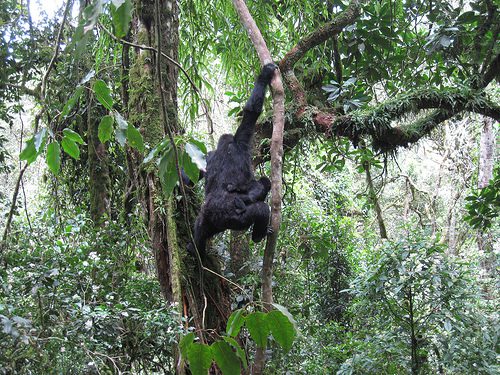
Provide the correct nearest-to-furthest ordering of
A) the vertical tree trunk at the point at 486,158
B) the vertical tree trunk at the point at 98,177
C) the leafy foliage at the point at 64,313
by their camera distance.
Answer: the leafy foliage at the point at 64,313 < the vertical tree trunk at the point at 98,177 < the vertical tree trunk at the point at 486,158

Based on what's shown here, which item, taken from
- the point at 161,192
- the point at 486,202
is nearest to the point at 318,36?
the point at 161,192

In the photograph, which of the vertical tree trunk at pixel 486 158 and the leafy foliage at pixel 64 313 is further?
the vertical tree trunk at pixel 486 158

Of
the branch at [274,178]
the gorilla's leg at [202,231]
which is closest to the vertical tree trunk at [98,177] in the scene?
the gorilla's leg at [202,231]

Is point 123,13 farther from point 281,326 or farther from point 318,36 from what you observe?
point 318,36

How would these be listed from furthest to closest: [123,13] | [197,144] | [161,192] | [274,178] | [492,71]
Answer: [492,71] < [161,192] < [274,178] < [197,144] < [123,13]

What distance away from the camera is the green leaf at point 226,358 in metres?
1.65

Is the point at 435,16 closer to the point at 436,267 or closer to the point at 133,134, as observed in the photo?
the point at 436,267

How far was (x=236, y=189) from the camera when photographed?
4340 millimetres

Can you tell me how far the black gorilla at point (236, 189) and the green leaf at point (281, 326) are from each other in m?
2.32

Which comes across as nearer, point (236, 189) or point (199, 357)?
point (199, 357)

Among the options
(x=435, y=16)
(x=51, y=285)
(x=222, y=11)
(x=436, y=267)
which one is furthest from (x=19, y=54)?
(x=436, y=267)

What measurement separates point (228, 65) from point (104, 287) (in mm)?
2675

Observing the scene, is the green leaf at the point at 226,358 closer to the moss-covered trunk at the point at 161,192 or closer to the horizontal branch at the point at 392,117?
the moss-covered trunk at the point at 161,192

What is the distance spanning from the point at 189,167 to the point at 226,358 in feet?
2.17
